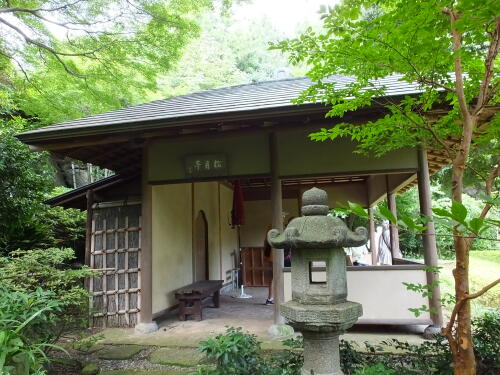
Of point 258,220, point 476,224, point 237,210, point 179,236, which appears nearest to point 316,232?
point 476,224

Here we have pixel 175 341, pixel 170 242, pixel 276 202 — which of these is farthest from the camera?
pixel 170 242

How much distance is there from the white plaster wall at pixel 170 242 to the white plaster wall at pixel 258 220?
3.78 m

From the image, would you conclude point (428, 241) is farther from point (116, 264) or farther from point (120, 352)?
point (116, 264)

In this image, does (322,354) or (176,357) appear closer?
(322,354)

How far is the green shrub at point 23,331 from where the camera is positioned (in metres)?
2.57

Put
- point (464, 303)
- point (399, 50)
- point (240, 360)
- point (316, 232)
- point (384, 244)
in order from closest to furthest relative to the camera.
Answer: point (464, 303) < point (399, 50) < point (316, 232) < point (240, 360) < point (384, 244)

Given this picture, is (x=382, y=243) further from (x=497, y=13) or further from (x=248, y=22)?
(x=248, y=22)

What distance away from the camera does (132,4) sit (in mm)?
8188

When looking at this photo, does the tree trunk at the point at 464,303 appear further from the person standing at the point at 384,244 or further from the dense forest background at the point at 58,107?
the person standing at the point at 384,244

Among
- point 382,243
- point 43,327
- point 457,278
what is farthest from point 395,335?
point 382,243

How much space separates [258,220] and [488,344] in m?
8.28

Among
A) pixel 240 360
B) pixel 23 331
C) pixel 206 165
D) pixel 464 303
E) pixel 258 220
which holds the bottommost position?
pixel 240 360

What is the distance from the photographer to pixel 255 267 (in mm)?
10500

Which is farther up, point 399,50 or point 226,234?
point 399,50
